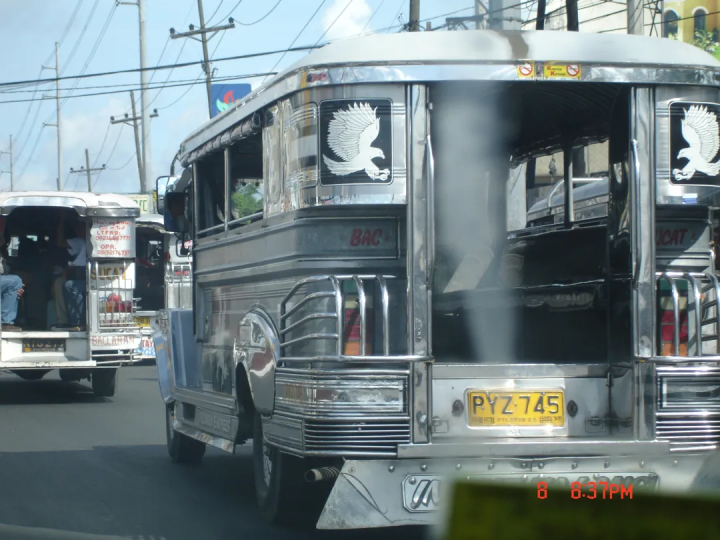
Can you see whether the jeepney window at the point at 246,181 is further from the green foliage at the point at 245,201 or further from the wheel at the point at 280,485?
the wheel at the point at 280,485

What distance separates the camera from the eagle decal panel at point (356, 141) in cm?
524

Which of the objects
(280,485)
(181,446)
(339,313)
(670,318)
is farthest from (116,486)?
(670,318)

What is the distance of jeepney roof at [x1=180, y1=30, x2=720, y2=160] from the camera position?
205 inches

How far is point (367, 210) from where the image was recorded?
5.38 m

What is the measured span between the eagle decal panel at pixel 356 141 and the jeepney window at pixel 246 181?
3.32 ft

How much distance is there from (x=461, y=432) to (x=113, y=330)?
10.5m

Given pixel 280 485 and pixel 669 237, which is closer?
pixel 669 237

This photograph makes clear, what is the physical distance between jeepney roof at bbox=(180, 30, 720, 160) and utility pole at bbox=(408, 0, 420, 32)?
15.4 metres

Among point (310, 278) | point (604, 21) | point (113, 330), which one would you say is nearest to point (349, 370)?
point (310, 278)

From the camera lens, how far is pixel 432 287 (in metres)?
5.65

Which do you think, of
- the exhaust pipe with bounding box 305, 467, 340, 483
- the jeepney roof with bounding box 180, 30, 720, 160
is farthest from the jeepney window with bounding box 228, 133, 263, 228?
the exhaust pipe with bounding box 305, 467, 340, 483

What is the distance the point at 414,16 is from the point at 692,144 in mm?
15948

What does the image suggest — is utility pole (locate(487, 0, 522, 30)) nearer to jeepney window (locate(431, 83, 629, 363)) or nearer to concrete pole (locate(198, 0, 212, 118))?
jeepney window (locate(431, 83, 629, 363))

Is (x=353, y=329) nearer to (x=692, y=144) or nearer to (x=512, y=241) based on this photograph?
(x=692, y=144)
